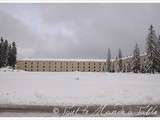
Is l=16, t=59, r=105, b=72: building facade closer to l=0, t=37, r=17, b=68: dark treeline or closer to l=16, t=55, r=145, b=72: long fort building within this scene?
l=16, t=55, r=145, b=72: long fort building

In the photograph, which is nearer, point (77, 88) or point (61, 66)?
point (77, 88)

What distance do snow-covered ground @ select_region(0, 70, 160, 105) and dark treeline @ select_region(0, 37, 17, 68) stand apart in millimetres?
323

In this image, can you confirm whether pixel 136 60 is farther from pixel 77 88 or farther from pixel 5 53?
pixel 5 53

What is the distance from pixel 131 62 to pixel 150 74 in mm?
724

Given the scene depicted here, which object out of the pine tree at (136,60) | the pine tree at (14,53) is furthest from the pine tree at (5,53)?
the pine tree at (136,60)

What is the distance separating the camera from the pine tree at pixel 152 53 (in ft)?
25.5

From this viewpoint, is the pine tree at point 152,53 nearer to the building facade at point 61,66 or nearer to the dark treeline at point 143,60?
the dark treeline at point 143,60

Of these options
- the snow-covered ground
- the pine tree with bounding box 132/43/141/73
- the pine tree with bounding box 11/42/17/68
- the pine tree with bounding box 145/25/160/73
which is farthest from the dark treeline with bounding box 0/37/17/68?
the pine tree with bounding box 145/25/160/73

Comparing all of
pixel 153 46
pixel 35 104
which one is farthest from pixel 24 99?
pixel 153 46

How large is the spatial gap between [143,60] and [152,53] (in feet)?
1.33

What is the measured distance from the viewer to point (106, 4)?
7.91 meters

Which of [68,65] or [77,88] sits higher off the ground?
[68,65]

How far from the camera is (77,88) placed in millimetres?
7746

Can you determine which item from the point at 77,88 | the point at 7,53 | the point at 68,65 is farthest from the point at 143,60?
the point at 7,53
